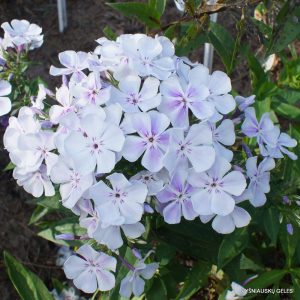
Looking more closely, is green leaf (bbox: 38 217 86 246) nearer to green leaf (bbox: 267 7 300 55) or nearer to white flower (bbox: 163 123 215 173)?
white flower (bbox: 163 123 215 173)

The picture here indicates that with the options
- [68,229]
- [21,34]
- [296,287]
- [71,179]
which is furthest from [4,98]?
[296,287]

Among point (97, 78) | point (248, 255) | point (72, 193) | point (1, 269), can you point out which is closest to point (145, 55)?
point (97, 78)

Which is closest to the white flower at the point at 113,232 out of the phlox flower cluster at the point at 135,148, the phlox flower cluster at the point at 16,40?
the phlox flower cluster at the point at 135,148

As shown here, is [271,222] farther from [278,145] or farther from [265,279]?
[265,279]

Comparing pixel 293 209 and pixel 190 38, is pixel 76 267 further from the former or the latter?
pixel 190 38

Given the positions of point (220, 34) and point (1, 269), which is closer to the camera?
point (220, 34)
